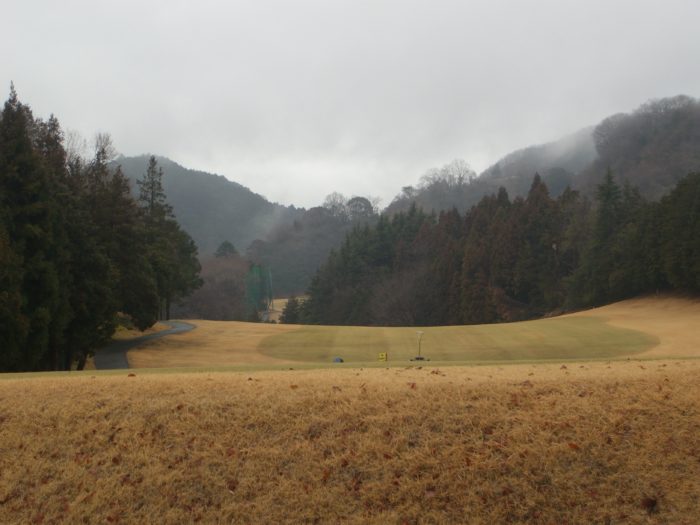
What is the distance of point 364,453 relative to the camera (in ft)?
23.7

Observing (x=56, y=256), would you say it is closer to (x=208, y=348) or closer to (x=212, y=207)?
(x=208, y=348)

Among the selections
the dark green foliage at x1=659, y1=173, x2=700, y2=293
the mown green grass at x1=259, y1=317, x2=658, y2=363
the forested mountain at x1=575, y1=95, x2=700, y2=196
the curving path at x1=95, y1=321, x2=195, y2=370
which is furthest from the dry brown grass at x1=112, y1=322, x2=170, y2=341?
the forested mountain at x1=575, y1=95, x2=700, y2=196

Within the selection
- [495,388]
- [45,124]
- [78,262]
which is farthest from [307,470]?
[45,124]

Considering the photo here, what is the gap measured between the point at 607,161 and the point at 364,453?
121739 millimetres

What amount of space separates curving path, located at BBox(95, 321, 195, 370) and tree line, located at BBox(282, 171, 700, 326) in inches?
1374

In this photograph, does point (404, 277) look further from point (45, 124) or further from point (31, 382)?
point (31, 382)

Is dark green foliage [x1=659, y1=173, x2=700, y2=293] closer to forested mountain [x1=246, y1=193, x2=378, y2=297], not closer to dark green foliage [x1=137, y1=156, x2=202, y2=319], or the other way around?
dark green foliage [x1=137, y1=156, x2=202, y2=319]

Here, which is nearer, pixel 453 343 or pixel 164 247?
pixel 453 343

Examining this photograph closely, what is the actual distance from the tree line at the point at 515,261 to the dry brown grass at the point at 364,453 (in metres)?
40.0

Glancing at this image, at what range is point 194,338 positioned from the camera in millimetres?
38188

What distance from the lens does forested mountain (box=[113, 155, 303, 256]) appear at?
138875mm

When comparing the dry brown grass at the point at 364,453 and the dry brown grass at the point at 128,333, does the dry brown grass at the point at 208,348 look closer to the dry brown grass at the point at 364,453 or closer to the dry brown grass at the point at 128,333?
the dry brown grass at the point at 128,333

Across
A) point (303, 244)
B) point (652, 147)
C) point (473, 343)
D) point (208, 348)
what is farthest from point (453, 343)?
point (303, 244)

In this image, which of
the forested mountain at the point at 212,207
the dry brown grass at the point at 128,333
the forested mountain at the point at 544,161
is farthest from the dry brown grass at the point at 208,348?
the forested mountain at the point at 544,161
